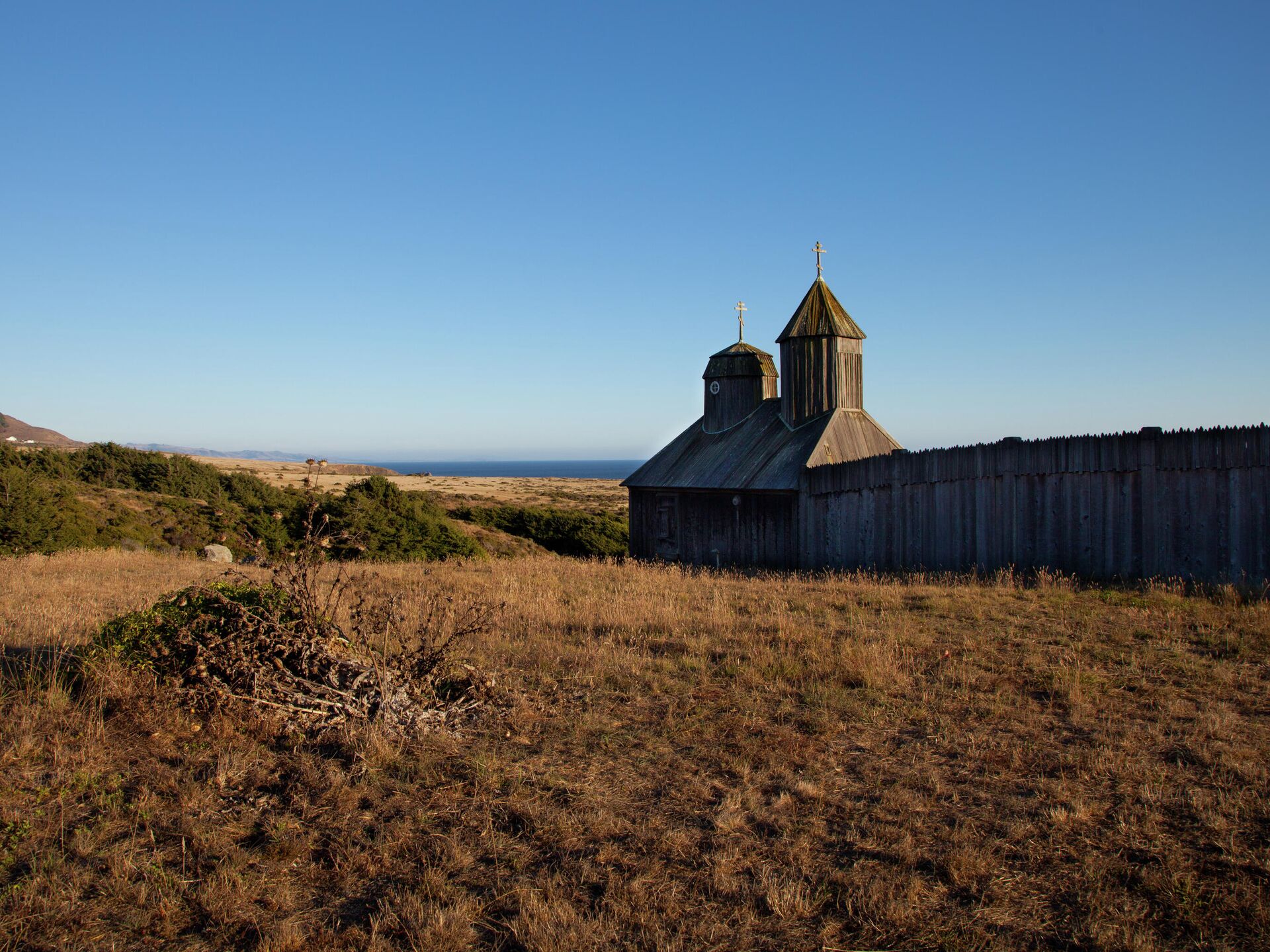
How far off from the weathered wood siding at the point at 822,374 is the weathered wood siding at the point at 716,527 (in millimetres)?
3119

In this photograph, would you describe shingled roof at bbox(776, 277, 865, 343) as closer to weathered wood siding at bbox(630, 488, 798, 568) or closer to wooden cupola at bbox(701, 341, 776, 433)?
wooden cupola at bbox(701, 341, 776, 433)

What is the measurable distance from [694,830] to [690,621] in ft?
18.6

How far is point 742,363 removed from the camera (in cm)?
2594

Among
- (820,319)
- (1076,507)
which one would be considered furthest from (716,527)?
(1076,507)

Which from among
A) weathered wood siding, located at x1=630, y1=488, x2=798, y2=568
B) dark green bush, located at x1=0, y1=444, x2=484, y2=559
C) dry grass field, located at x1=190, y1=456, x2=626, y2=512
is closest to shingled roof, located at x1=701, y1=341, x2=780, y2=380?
weathered wood siding, located at x1=630, y1=488, x2=798, y2=568

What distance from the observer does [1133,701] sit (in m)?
7.09

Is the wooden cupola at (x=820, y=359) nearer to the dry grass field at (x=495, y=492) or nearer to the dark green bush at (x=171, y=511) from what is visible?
the dark green bush at (x=171, y=511)

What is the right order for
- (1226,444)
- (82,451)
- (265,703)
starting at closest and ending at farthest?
(265,703)
(1226,444)
(82,451)

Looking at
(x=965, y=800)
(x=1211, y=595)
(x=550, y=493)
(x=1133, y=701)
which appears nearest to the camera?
(x=965, y=800)

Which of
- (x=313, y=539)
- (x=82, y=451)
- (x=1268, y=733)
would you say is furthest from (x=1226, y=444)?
(x=82, y=451)

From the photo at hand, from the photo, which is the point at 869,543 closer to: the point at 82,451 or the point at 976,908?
the point at 976,908

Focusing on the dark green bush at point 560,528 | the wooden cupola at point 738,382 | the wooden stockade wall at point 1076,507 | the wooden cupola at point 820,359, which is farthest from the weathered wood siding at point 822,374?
the dark green bush at point 560,528

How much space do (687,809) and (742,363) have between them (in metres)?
21.8

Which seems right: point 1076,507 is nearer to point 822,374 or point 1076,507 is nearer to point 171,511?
point 822,374
